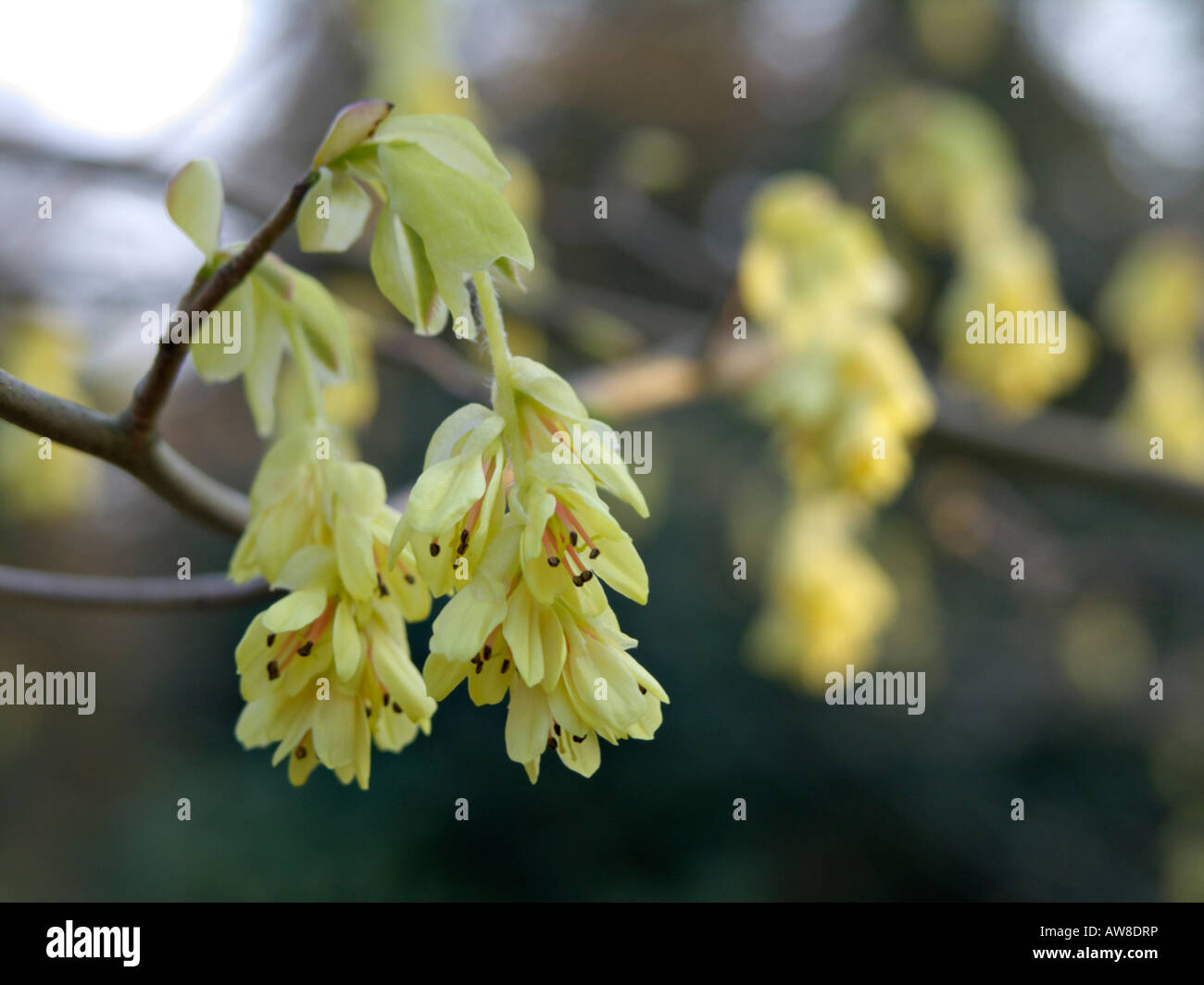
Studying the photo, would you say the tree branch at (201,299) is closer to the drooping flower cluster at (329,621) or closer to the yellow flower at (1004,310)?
the drooping flower cluster at (329,621)

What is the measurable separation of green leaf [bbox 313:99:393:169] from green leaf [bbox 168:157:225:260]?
0.43 feet

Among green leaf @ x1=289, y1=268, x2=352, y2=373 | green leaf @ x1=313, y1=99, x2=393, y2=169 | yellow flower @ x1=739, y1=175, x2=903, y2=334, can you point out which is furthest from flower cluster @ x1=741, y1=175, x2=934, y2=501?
green leaf @ x1=313, y1=99, x2=393, y2=169

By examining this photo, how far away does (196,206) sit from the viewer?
2.36ft

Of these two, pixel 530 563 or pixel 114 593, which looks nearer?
pixel 530 563

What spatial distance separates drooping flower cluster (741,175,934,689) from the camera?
1.50m

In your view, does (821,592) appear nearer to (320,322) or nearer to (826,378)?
(826,378)

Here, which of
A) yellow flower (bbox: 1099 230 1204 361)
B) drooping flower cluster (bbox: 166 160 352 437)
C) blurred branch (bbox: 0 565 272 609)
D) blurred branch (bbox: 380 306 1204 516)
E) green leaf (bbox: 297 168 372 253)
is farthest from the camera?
yellow flower (bbox: 1099 230 1204 361)

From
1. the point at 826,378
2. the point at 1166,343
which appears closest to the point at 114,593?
the point at 826,378

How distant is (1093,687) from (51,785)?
22.4 ft

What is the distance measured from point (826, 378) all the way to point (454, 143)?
3.39 ft

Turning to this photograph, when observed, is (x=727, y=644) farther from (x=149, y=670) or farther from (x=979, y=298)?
(x=149, y=670)

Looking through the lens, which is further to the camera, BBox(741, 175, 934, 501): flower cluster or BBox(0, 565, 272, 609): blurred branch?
BBox(741, 175, 934, 501): flower cluster

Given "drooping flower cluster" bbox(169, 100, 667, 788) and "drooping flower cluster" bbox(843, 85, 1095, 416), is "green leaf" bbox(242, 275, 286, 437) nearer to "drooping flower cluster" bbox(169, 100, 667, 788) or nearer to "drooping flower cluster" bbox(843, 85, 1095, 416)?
"drooping flower cluster" bbox(169, 100, 667, 788)

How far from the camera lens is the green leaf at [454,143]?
62 cm
